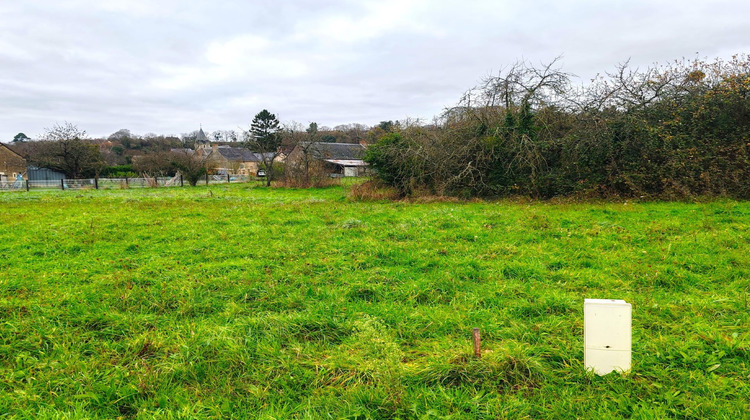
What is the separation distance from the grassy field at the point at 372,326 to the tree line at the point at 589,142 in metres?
5.71

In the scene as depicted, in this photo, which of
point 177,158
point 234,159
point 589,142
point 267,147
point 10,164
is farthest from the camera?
point 234,159

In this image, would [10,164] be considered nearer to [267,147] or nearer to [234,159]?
[234,159]

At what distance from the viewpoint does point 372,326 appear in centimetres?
357

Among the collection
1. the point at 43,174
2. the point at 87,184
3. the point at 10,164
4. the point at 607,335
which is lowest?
the point at 607,335

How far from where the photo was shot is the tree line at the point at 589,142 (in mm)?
11570

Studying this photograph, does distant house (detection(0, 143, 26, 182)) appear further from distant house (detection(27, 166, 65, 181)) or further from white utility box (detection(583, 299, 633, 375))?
white utility box (detection(583, 299, 633, 375))

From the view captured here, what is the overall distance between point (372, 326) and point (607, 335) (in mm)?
1862

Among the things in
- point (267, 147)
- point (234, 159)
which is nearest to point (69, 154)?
point (267, 147)

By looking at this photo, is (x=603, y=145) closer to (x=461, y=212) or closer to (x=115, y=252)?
(x=461, y=212)

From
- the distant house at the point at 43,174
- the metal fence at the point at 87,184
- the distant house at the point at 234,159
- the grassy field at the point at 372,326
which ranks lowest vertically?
the grassy field at the point at 372,326

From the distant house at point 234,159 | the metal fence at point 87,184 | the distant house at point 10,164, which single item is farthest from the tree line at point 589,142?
the distant house at point 234,159

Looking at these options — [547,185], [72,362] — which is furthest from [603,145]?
[72,362]

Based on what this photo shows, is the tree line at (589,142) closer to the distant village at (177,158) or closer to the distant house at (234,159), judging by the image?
the distant village at (177,158)

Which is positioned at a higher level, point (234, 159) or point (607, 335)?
point (234, 159)
